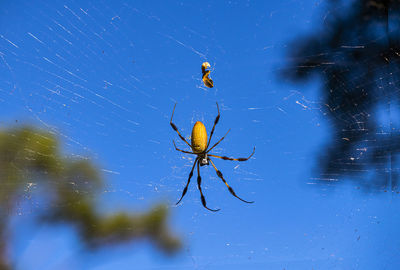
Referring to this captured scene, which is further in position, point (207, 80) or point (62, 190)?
point (62, 190)

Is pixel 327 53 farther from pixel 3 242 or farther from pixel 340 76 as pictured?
pixel 3 242

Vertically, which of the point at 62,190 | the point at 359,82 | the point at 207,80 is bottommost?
the point at 62,190

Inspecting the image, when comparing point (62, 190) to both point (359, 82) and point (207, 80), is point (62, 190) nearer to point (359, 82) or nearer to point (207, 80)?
point (207, 80)

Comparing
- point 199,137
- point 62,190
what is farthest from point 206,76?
point 62,190

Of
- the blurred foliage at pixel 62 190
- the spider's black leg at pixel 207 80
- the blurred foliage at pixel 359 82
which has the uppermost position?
the blurred foliage at pixel 359 82

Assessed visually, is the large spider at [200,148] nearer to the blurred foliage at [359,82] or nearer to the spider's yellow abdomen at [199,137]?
the spider's yellow abdomen at [199,137]

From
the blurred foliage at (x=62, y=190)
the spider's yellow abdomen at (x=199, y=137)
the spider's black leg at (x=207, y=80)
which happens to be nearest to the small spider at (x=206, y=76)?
the spider's black leg at (x=207, y=80)

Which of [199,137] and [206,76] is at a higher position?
[206,76]
